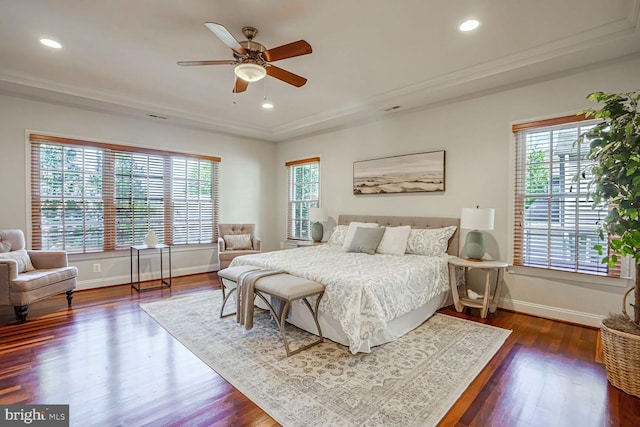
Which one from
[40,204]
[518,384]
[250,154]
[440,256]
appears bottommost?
[518,384]

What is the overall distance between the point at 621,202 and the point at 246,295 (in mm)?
2947

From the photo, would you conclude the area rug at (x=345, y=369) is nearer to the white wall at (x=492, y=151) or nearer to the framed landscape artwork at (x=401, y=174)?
the white wall at (x=492, y=151)

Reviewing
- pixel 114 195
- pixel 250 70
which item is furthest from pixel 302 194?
pixel 250 70

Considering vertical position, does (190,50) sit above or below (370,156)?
above

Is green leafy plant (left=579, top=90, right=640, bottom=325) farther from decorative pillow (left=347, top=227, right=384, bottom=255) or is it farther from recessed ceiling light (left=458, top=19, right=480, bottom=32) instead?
decorative pillow (left=347, top=227, right=384, bottom=255)

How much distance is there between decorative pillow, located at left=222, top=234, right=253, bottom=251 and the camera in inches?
212

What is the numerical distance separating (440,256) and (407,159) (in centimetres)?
155

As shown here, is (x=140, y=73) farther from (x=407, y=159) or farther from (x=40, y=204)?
(x=407, y=159)

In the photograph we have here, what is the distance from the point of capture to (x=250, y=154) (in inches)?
250

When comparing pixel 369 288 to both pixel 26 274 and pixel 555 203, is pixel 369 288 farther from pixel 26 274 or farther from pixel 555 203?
pixel 26 274

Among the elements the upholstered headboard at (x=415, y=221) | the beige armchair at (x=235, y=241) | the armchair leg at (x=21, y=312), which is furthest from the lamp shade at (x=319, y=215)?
the armchair leg at (x=21, y=312)

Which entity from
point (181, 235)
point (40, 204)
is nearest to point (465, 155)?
point (181, 235)

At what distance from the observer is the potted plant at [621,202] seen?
198 centimetres

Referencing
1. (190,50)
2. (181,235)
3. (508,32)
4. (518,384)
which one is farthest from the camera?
(181,235)
